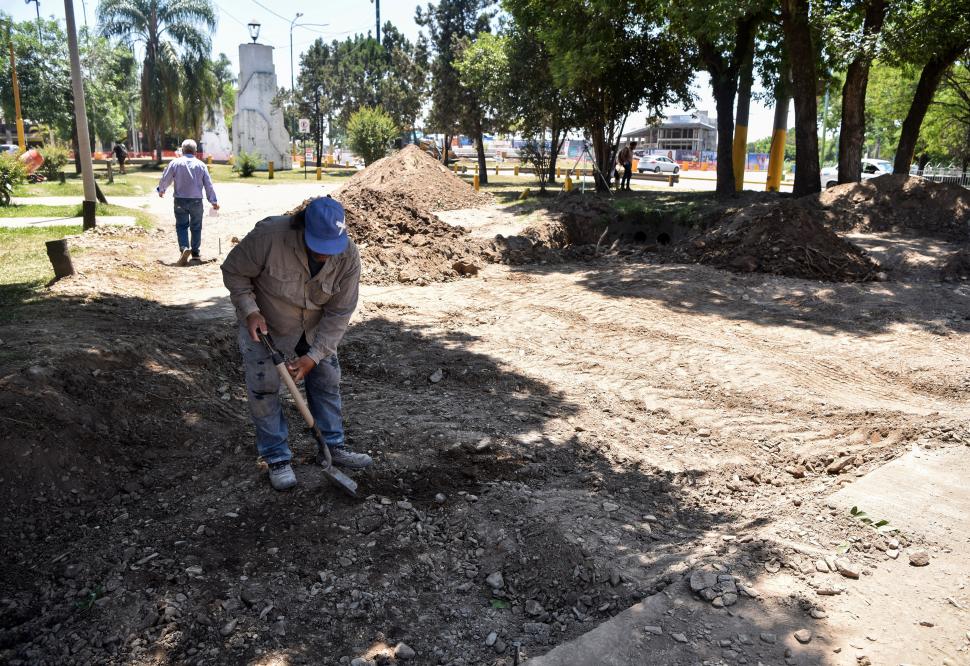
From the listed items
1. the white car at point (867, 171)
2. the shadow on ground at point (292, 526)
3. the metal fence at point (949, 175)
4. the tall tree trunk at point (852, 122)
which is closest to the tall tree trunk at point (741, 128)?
the tall tree trunk at point (852, 122)

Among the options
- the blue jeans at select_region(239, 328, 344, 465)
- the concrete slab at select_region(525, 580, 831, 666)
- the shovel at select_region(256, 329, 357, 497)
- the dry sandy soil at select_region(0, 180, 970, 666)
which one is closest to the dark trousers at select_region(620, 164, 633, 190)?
the dry sandy soil at select_region(0, 180, 970, 666)

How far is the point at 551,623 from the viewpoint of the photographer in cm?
337

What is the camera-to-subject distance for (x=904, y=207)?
42.7 feet

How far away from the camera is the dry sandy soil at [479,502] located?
3242 millimetres

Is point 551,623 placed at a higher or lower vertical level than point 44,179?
lower

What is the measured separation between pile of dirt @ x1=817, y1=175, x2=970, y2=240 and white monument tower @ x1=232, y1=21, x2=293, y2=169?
35.5 metres

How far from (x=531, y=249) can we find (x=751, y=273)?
146 inches

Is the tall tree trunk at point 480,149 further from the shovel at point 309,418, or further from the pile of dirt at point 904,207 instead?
the shovel at point 309,418

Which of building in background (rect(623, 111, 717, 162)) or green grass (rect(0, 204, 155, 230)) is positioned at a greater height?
building in background (rect(623, 111, 717, 162))

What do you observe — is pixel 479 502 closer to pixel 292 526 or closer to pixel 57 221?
pixel 292 526

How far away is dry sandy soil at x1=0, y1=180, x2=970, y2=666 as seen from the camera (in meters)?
3.24

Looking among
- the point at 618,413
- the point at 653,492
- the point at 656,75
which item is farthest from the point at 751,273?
the point at 656,75

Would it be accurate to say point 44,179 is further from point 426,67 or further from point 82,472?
point 82,472

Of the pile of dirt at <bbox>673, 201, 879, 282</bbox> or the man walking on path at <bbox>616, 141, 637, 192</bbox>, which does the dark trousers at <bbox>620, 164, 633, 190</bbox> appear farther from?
the pile of dirt at <bbox>673, 201, 879, 282</bbox>
